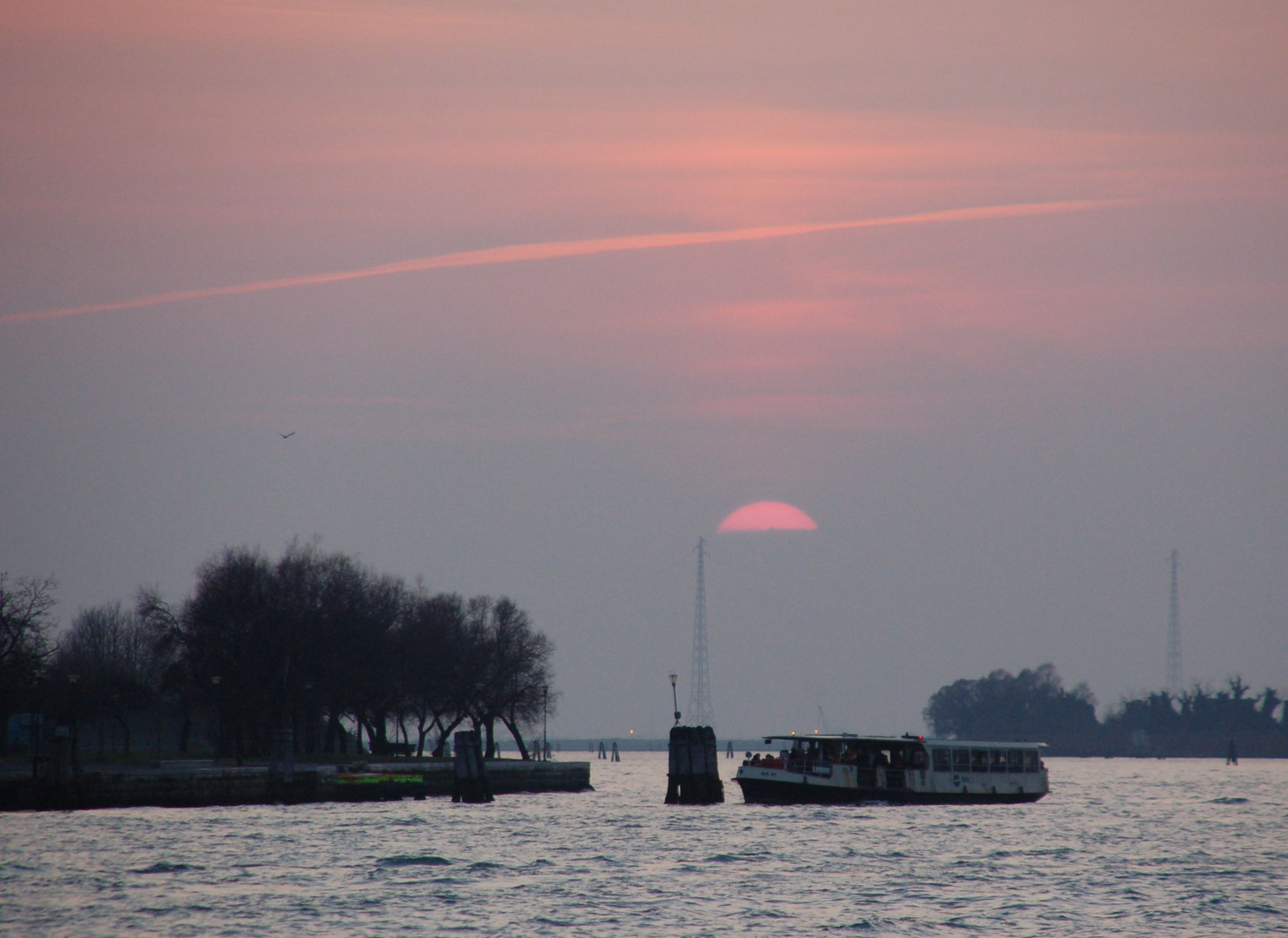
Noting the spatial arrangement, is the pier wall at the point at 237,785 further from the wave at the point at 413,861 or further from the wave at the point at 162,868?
the wave at the point at 413,861

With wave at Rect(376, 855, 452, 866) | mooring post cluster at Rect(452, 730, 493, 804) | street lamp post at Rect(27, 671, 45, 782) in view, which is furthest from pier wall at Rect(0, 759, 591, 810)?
wave at Rect(376, 855, 452, 866)

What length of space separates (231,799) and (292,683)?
21990mm

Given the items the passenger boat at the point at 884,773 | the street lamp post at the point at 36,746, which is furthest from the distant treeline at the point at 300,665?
the passenger boat at the point at 884,773

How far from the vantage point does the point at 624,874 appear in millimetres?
53031

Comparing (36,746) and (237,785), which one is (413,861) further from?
(36,746)

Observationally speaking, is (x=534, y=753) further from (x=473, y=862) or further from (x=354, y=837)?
(x=473, y=862)

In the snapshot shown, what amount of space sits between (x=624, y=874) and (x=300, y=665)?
54341 mm

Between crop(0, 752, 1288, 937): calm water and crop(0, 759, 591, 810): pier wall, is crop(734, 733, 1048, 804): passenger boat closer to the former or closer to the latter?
crop(0, 752, 1288, 937): calm water

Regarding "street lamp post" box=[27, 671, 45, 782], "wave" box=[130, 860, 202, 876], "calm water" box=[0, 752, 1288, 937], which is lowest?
"calm water" box=[0, 752, 1288, 937]

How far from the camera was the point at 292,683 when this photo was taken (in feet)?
336

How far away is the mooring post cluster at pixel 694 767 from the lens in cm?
8500

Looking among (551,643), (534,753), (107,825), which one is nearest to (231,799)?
(107,825)

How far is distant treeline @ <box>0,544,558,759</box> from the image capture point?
101 meters

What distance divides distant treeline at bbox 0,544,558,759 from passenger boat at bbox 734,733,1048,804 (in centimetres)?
2465
